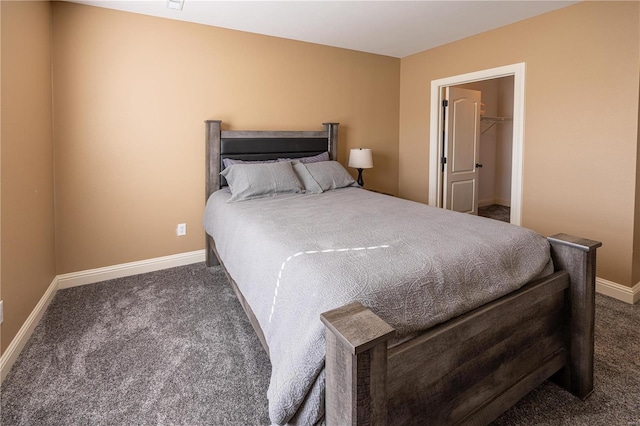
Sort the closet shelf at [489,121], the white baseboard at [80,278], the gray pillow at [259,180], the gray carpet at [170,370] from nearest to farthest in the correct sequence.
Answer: the gray carpet at [170,370]
the white baseboard at [80,278]
the gray pillow at [259,180]
the closet shelf at [489,121]

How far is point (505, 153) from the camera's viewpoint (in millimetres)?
6078

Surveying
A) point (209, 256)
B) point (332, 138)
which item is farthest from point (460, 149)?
point (209, 256)

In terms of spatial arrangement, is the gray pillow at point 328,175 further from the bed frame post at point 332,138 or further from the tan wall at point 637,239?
the tan wall at point 637,239

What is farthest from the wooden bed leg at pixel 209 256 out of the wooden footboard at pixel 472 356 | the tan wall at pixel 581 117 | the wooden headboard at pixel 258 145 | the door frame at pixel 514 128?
the tan wall at pixel 581 117

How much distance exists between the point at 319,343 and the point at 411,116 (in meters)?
3.97

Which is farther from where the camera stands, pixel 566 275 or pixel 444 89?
pixel 444 89

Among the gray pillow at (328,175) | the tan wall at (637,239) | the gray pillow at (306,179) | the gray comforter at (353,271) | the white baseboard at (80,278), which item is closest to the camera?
the gray comforter at (353,271)

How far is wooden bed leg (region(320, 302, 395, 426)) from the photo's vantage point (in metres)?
0.88

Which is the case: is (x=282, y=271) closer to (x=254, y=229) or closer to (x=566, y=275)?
(x=254, y=229)

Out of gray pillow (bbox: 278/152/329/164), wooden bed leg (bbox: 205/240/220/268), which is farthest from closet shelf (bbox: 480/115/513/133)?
wooden bed leg (bbox: 205/240/220/268)

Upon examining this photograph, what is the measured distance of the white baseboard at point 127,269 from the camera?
9.58 ft

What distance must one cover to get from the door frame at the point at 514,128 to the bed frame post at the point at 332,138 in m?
1.24

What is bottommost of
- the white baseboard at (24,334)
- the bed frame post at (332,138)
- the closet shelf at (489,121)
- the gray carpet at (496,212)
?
the white baseboard at (24,334)

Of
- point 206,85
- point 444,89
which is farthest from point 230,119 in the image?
point 444,89
